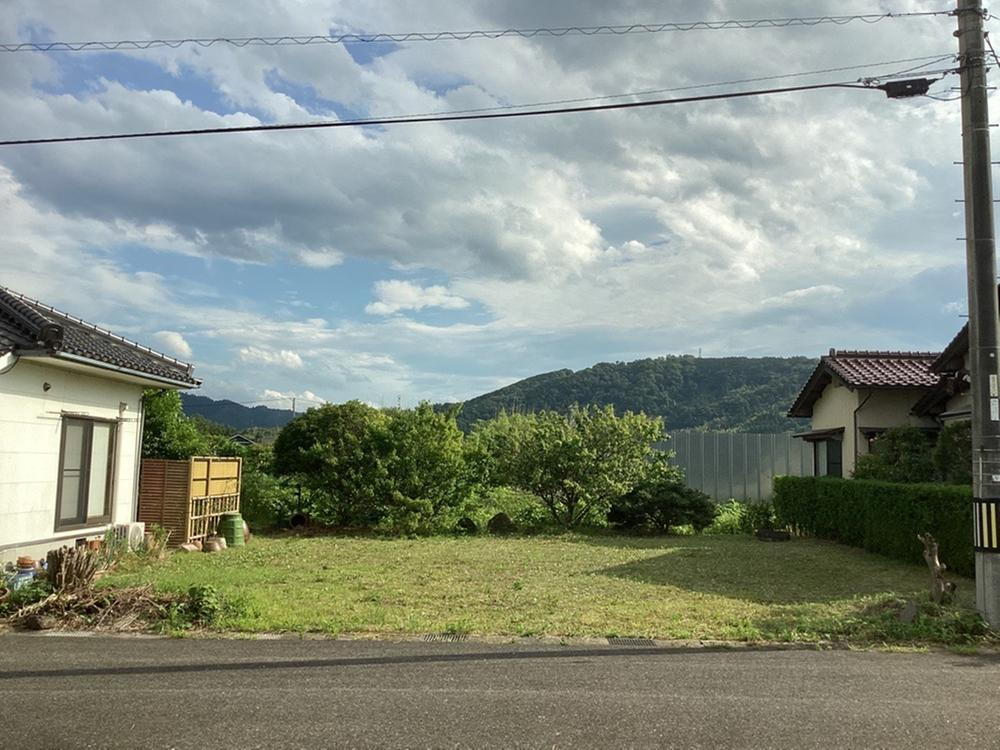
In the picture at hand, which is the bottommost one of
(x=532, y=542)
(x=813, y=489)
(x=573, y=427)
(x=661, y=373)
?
(x=532, y=542)

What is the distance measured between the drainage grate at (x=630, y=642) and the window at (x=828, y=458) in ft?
46.7

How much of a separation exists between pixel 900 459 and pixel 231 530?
1307 cm

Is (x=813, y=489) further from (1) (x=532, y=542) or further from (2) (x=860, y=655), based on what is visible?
(2) (x=860, y=655)

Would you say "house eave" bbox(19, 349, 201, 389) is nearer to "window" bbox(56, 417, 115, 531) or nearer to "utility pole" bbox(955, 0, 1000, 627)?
"window" bbox(56, 417, 115, 531)

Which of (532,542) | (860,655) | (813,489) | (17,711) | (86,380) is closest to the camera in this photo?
(17,711)

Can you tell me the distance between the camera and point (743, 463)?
78.0 ft

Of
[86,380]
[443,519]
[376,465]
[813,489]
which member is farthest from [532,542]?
[86,380]

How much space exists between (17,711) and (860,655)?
6.13 m

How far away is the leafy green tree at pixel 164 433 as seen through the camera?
15.6 meters

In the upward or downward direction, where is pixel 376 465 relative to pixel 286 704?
upward

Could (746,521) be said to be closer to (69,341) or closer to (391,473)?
(391,473)

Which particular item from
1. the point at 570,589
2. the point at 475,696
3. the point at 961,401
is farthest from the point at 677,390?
the point at 475,696

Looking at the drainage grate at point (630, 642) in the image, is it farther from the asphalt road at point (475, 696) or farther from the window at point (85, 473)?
the window at point (85, 473)

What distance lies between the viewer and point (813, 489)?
16969 mm
